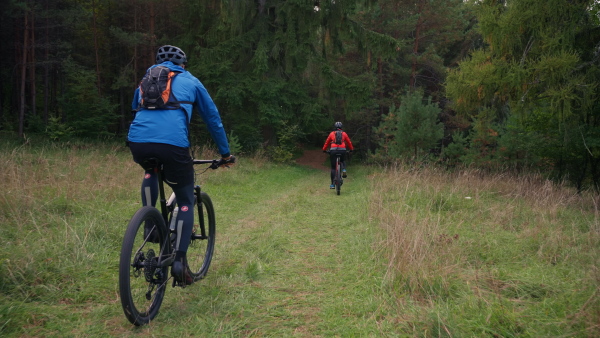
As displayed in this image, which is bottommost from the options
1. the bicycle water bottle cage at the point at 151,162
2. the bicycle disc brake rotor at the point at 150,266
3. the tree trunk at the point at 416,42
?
the bicycle disc brake rotor at the point at 150,266

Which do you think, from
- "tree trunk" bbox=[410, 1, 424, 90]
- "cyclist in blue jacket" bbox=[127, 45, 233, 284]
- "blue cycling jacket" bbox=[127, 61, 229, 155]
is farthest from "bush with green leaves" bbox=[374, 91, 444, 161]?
"blue cycling jacket" bbox=[127, 61, 229, 155]

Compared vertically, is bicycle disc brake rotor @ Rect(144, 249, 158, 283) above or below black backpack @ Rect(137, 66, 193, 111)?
below

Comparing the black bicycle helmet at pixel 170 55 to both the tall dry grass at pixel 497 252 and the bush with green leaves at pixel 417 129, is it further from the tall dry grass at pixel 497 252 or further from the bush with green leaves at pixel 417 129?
the bush with green leaves at pixel 417 129

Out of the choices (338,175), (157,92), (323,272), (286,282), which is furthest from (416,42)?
(157,92)

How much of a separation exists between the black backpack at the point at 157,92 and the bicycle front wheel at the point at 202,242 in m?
0.99

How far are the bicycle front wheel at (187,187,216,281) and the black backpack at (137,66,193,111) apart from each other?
99 cm

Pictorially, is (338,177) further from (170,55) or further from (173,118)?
(173,118)

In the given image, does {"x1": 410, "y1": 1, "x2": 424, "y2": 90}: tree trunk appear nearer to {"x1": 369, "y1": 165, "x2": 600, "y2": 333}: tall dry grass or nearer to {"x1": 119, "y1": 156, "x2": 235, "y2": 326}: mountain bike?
{"x1": 369, "y1": 165, "x2": 600, "y2": 333}: tall dry grass

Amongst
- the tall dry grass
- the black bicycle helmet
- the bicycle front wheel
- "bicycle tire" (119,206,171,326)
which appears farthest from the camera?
the bicycle front wheel

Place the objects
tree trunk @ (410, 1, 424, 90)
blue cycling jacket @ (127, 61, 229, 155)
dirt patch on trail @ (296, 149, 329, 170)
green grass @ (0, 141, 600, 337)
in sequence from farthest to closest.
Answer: dirt patch on trail @ (296, 149, 329, 170) < tree trunk @ (410, 1, 424, 90) < blue cycling jacket @ (127, 61, 229, 155) < green grass @ (0, 141, 600, 337)

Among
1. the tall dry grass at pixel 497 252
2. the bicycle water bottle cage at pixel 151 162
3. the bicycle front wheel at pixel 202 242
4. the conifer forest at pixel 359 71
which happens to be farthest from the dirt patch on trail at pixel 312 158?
the bicycle water bottle cage at pixel 151 162

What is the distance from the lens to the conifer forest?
28.0ft

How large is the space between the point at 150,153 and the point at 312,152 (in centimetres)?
2846

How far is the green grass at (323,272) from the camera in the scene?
2422mm
